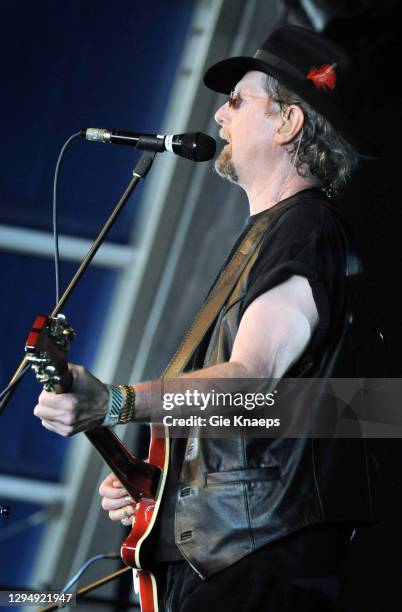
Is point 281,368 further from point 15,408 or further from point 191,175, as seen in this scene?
point 15,408

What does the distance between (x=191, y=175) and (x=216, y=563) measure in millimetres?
2051

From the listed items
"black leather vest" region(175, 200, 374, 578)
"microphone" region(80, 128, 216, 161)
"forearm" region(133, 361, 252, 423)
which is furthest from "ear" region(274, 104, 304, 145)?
"forearm" region(133, 361, 252, 423)

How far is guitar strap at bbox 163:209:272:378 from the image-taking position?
6.92 feet

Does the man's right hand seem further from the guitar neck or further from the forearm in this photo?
the forearm

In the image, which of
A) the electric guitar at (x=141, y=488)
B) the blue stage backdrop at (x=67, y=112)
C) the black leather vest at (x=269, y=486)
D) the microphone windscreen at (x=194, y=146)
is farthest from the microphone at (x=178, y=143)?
the blue stage backdrop at (x=67, y=112)

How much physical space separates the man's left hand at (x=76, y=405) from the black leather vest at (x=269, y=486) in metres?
0.44

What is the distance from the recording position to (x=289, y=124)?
2.27 meters

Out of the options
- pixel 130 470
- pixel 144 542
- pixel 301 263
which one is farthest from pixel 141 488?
pixel 301 263

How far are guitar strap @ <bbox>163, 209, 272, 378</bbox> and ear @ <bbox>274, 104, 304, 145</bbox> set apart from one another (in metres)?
0.21

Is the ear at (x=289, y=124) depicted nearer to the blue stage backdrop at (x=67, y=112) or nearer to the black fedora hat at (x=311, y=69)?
the black fedora hat at (x=311, y=69)

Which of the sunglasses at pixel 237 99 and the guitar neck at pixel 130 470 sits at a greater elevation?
the sunglasses at pixel 237 99

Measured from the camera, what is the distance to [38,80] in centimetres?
360

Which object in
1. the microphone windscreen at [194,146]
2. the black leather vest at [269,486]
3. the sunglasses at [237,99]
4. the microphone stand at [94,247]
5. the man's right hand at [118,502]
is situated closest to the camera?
the microphone stand at [94,247]

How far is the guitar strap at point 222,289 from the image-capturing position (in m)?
2.11
